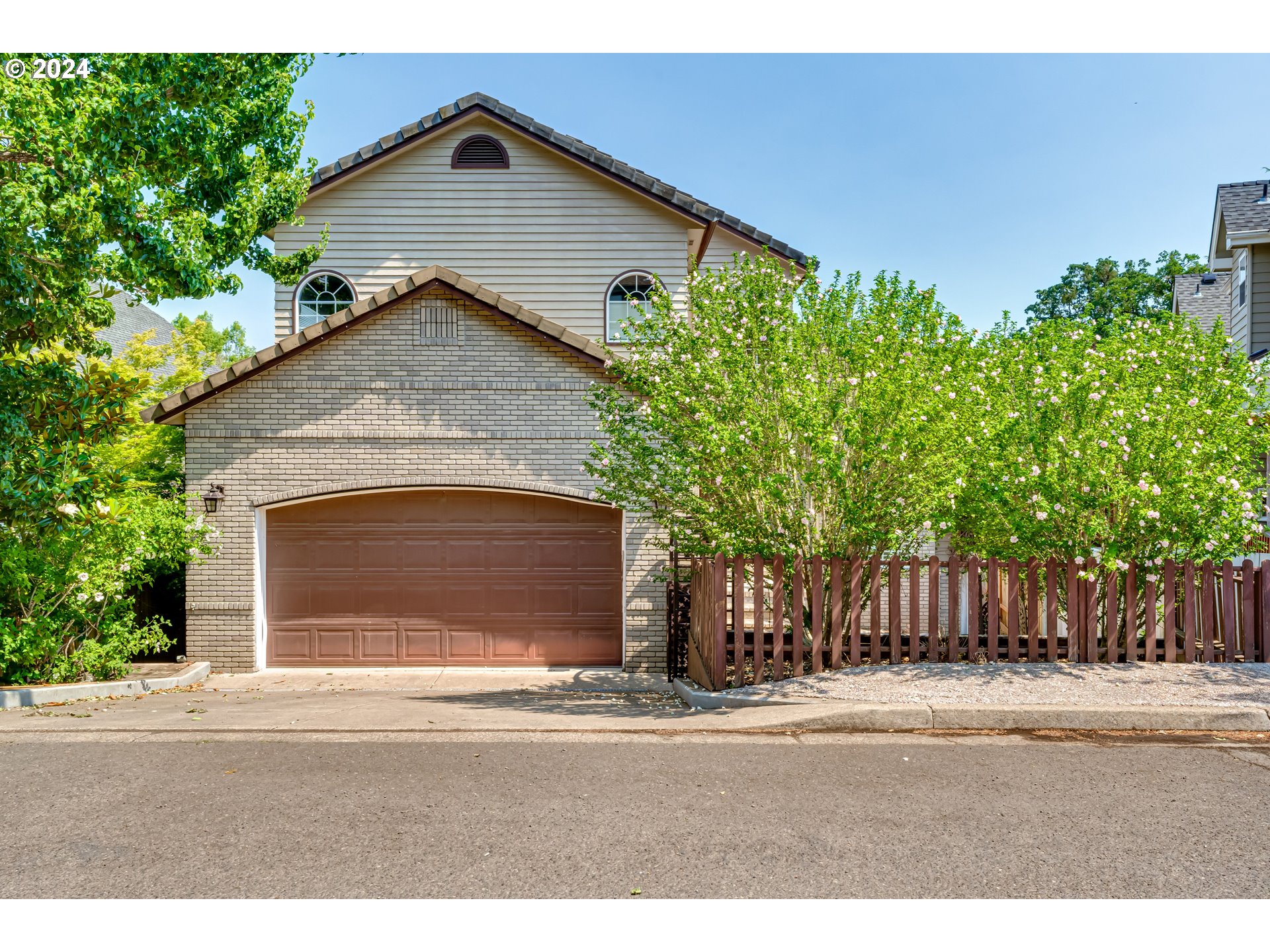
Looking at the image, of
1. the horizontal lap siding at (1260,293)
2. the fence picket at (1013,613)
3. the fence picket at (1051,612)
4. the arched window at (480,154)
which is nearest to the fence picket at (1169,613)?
the fence picket at (1051,612)

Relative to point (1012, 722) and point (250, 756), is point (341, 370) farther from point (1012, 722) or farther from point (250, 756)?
point (1012, 722)

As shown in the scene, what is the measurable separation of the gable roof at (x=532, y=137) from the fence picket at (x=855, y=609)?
8.72 meters

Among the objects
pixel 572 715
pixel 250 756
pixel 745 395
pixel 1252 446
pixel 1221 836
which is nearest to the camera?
pixel 1221 836

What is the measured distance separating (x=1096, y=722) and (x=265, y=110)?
36.7 ft

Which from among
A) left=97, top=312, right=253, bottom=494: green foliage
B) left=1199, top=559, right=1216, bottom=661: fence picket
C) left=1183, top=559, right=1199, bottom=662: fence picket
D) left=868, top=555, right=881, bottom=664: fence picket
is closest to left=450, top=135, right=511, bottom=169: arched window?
left=97, top=312, right=253, bottom=494: green foliage

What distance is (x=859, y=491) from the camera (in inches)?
375

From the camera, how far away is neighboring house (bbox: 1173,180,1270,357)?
18344 mm

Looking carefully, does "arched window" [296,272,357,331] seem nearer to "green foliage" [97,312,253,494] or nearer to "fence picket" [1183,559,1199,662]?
"green foliage" [97,312,253,494]

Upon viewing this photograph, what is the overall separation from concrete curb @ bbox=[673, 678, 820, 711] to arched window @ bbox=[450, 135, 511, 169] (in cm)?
1106

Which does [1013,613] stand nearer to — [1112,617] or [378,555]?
[1112,617]

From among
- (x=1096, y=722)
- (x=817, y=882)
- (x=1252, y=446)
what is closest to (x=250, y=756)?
(x=817, y=882)

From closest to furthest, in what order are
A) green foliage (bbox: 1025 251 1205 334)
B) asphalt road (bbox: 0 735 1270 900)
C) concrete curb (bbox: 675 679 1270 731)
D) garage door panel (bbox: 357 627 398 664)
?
asphalt road (bbox: 0 735 1270 900) < concrete curb (bbox: 675 679 1270 731) < garage door panel (bbox: 357 627 398 664) < green foliage (bbox: 1025 251 1205 334)

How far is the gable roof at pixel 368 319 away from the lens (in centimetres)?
1210

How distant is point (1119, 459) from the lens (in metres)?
9.73
